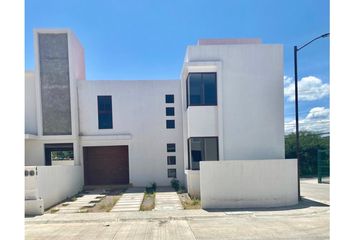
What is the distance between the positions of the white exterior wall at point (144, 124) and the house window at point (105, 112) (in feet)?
0.88

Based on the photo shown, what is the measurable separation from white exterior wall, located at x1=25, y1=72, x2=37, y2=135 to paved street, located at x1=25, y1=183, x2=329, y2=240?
8.29m

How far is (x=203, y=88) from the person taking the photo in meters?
12.0

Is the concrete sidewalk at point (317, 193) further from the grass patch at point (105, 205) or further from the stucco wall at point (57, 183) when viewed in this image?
the stucco wall at point (57, 183)

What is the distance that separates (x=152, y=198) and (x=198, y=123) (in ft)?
16.0

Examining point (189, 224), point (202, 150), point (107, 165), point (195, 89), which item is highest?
point (195, 89)

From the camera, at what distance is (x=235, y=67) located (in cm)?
1196

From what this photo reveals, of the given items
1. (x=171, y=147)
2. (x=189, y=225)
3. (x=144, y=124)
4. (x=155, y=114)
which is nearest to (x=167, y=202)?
(x=189, y=225)

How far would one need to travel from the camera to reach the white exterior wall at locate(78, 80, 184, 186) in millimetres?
16703

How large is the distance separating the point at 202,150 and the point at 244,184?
311 cm

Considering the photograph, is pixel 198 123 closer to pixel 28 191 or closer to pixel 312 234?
pixel 312 234

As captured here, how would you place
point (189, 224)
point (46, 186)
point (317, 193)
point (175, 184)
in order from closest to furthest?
1. point (189, 224)
2. point (46, 186)
3. point (317, 193)
4. point (175, 184)

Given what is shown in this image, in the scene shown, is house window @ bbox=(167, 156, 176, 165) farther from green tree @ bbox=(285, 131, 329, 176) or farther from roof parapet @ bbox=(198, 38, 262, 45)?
green tree @ bbox=(285, 131, 329, 176)

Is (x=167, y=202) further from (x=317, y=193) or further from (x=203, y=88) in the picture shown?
(x=317, y=193)
